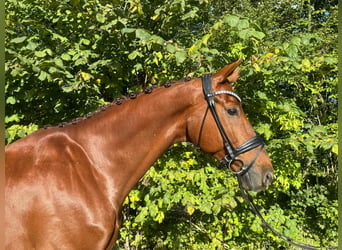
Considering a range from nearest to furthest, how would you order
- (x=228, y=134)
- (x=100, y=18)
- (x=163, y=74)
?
(x=228, y=134), (x=100, y=18), (x=163, y=74)

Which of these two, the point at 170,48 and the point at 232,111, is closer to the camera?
the point at 232,111

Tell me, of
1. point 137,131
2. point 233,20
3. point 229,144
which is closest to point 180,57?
point 233,20

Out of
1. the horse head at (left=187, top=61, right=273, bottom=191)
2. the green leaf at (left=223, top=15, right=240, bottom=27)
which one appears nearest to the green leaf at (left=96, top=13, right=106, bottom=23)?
the green leaf at (left=223, top=15, right=240, bottom=27)

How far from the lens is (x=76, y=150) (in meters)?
2.33

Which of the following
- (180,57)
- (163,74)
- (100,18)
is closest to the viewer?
(180,57)

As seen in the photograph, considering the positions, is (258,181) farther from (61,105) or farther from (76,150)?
(61,105)

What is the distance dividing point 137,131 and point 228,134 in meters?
0.63

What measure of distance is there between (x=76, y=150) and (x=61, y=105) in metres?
1.61

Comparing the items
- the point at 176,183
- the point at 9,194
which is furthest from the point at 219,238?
the point at 9,194

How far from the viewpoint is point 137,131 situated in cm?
241

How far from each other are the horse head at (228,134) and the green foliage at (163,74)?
0.84 metres

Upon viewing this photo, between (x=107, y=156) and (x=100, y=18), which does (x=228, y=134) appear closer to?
(x=107, y=156)

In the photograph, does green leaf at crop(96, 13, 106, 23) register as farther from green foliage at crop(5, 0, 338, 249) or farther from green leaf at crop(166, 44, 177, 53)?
green leaf at crop(166, 44, 177, 53)

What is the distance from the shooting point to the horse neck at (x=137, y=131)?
93.5 inches
